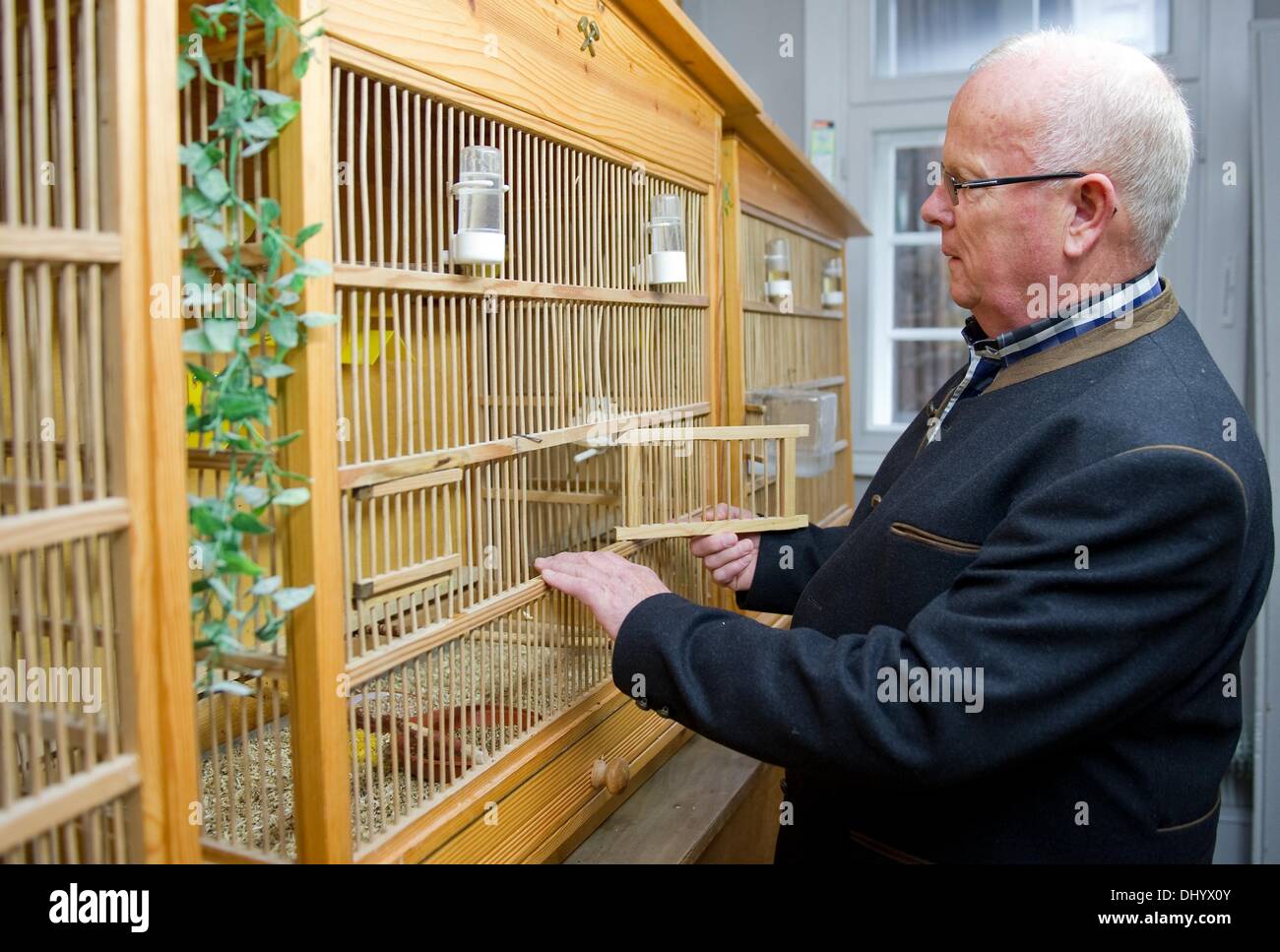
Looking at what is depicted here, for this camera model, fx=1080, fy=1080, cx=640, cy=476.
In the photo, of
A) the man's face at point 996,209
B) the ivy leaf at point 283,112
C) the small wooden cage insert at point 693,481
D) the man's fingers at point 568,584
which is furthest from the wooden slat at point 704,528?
the ivy leaf at point 283,112

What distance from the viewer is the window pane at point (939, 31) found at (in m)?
3.11

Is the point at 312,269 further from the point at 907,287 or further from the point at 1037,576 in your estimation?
the point at 907,287

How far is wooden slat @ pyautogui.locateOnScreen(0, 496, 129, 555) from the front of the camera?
1.88ft

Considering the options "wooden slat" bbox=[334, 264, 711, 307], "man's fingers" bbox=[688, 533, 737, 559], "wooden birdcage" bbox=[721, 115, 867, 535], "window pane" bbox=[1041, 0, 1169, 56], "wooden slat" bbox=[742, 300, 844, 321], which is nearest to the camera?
"wooden slat" bbox=[334, 264, 711, 307]

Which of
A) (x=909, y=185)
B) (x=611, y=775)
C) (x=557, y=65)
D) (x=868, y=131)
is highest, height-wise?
(x=868, y=131)

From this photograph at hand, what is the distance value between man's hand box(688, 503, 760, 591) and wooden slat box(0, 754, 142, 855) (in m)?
0.83

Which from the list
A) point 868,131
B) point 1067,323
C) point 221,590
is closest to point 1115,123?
point 1067,323

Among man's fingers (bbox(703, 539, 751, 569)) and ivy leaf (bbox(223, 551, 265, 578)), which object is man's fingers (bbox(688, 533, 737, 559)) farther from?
ivy leaf (bbox(223, 551, 265, 578))

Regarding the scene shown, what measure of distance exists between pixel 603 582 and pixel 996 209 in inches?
20.7

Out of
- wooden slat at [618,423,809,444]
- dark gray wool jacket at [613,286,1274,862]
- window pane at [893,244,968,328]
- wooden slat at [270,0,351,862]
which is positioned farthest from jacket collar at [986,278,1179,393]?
window pane at [893,244,968,328]

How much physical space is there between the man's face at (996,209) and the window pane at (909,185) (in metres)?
2.26

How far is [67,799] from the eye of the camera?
0.61 meters
